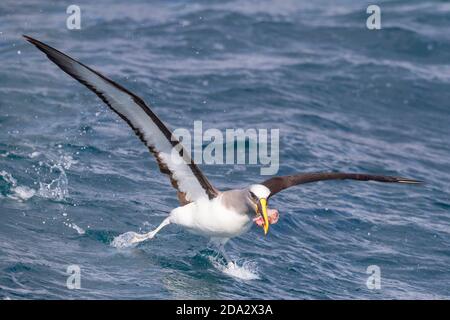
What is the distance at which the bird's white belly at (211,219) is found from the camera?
11.6 metres

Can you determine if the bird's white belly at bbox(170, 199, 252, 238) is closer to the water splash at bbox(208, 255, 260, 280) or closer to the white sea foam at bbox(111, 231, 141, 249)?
the water splash at bbox(208, 255, 260, 280)

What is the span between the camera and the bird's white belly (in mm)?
11625

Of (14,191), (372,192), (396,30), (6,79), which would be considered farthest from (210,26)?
(14,191)

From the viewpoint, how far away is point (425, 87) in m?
22.1

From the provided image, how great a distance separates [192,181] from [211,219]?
71 cm

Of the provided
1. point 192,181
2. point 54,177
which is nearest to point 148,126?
point 192,181

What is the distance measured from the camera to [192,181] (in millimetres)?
12203

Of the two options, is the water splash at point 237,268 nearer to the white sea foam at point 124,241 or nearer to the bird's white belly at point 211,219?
the bird's white belly at point 211,219

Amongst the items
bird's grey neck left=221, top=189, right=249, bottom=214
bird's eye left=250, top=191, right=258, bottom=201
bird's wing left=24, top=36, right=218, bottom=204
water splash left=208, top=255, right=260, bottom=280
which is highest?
bird's wing left=24, top=36, right=218, bottom=204

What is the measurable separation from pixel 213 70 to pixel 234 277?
10194 millimetres

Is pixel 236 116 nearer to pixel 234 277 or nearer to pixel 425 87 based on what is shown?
pixel 425 87

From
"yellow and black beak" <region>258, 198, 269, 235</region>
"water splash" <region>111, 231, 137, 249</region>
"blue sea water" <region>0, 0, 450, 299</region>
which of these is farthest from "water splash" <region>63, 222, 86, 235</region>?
"yellow and black beak" <region>258, 198, 269, 235</region>

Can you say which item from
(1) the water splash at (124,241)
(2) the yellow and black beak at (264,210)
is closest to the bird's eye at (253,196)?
(2) the yellow and black beak at (264,210)

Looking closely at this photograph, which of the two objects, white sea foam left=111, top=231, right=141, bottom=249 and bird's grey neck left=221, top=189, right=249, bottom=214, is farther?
white sea foam left=111, top=231, right=141, bottom=249
